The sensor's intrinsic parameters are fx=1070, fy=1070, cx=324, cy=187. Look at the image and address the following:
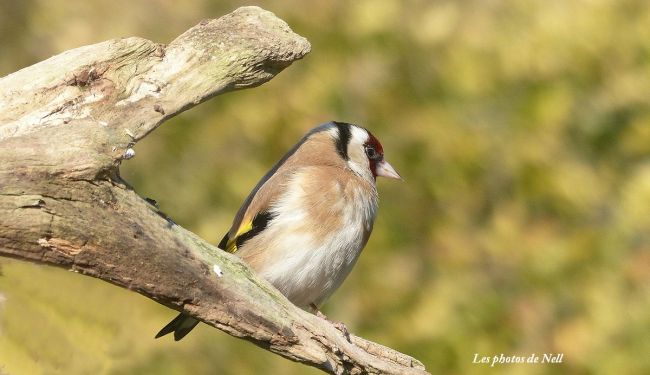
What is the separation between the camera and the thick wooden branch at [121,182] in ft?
9.86

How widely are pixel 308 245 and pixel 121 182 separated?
162 cm

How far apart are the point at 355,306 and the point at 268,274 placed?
8.07 ft

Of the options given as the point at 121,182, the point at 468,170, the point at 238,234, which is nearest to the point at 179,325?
the point at 238,234

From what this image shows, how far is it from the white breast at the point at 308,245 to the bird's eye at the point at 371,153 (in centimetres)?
74

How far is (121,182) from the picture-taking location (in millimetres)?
3197

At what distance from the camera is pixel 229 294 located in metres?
3.38

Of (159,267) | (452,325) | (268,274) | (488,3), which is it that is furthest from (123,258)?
(488,3)

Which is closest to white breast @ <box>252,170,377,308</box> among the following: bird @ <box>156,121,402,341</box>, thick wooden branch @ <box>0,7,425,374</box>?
bird @ <box>156,121,402,341</box>

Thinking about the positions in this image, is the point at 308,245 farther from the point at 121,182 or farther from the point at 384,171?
the point at 121,182

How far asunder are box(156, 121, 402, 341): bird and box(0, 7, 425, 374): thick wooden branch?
853 mm

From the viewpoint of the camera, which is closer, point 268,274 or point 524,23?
point 268,274

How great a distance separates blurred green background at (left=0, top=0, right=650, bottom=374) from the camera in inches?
261

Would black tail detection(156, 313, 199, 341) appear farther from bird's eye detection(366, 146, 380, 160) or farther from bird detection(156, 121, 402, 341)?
bird's eye detection(366, 146, 380, 160)

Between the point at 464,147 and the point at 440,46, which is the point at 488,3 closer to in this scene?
the point at 440,46
